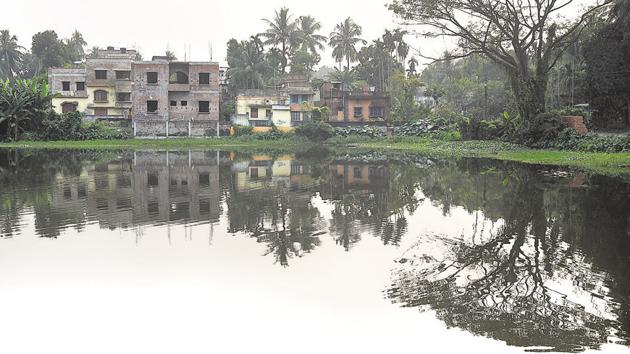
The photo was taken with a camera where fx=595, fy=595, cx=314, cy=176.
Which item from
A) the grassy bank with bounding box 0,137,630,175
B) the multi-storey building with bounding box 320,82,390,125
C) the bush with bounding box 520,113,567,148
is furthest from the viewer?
the multi-storey building with bounding box 320,82,390,125

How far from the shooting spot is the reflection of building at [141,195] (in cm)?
1430

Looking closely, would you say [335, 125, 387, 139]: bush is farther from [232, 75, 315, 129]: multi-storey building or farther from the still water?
the still water

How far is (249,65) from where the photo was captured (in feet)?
231

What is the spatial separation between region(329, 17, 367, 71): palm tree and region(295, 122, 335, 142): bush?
106 ft

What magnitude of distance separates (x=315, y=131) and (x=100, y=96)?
25.9 meters

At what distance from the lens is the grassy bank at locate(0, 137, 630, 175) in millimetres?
27411

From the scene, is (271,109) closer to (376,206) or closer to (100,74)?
(100,74)

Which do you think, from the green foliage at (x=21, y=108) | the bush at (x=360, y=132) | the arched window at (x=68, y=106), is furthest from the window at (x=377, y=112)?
the arched window at (x=68, y=106)

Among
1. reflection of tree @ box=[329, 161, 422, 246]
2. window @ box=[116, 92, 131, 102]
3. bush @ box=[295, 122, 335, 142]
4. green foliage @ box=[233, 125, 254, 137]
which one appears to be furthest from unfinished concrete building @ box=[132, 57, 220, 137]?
reflection of tree @ box=[329, 161, 422, 246]

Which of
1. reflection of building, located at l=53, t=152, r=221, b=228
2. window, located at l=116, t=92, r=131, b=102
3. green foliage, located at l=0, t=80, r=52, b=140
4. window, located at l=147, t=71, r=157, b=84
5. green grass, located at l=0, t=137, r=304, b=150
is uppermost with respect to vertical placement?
window, located at l=147, t=71, r=157, b=84

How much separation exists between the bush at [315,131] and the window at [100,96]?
23.6m

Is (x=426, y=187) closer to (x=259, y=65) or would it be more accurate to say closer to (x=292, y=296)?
(x=292, y=296)

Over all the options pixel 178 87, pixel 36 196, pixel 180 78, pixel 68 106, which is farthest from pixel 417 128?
pixel 36 196

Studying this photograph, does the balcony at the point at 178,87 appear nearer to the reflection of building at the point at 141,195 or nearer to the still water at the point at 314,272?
the reflection of building at the point at 141,195
